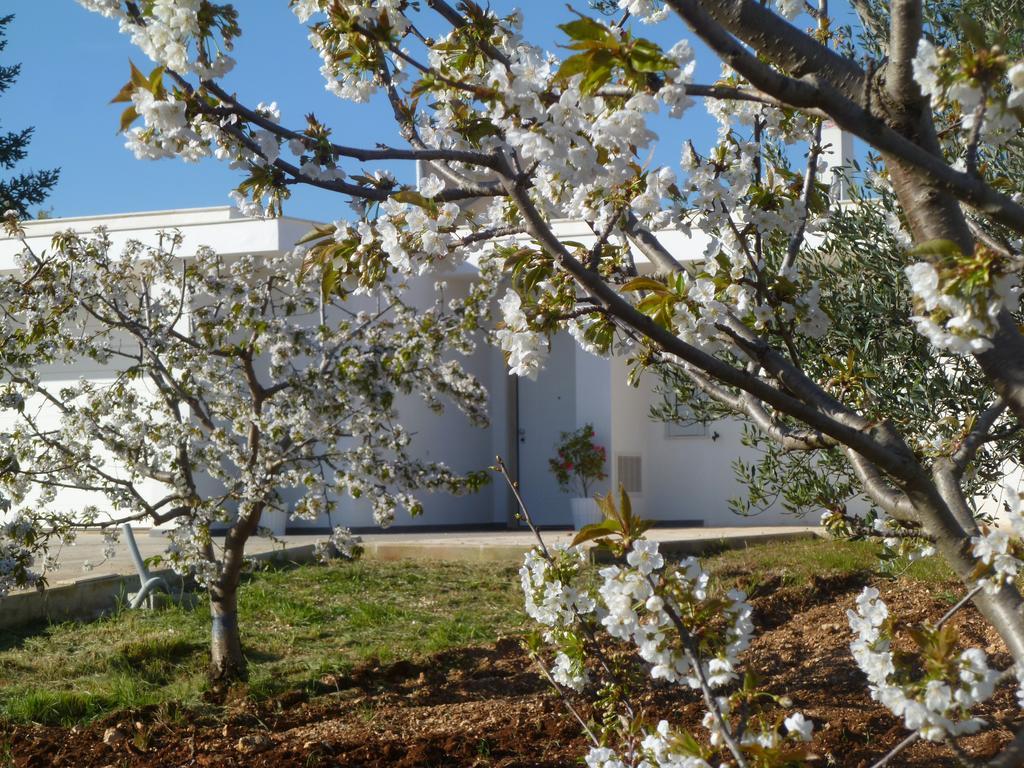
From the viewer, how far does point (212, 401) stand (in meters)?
6.11

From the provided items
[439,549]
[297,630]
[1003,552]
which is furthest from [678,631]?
[439,549]

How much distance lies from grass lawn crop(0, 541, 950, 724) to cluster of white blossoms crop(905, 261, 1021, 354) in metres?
3.23

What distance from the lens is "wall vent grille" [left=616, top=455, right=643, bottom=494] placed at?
13711mm

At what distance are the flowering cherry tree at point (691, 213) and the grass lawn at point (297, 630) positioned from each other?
2.23 meters

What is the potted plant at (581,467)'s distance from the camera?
42.5ft

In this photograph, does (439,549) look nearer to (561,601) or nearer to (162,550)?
(162,550)

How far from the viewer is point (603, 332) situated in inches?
90.0

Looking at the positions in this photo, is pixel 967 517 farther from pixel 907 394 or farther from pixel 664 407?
pixel 664 407

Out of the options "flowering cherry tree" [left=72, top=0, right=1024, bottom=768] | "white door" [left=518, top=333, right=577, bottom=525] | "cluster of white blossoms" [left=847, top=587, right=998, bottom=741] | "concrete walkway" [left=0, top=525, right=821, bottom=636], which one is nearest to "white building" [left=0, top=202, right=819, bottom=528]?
"white door" [left=518, top=333, right=577, bottom=525]

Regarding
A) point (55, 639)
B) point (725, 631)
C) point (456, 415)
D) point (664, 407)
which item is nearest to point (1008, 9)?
point (664, 407)

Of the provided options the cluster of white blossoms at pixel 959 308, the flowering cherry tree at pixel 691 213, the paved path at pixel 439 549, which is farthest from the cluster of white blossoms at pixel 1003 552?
the paved path at pixel 439 549

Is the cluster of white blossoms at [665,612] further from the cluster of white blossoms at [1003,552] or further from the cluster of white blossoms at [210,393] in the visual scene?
the cluster of white blossoms at [210,393]

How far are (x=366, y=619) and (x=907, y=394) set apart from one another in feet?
11.8

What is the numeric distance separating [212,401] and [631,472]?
8.54 m
